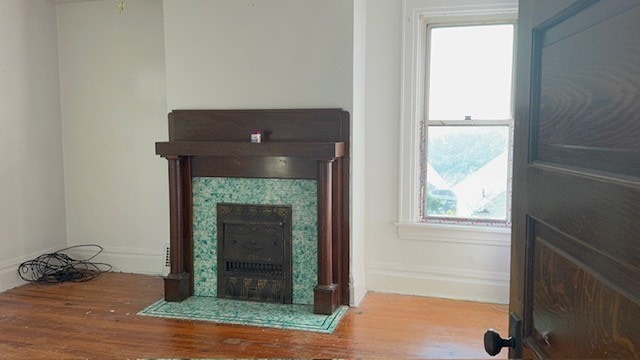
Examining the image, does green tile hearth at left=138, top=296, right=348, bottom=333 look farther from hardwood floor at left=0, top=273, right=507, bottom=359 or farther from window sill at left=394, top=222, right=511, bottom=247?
window sill at left=394, top=222, right=511, bottom=247

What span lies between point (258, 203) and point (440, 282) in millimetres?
1491

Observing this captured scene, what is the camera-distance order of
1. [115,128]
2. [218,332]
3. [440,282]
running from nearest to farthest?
1. [218,332]
2. [440,282]
3. [115,128]

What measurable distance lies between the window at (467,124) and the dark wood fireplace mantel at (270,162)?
29.1 inches

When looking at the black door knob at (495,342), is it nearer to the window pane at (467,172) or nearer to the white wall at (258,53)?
the white wall at (258,53)

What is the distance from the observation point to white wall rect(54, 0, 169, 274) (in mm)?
4129

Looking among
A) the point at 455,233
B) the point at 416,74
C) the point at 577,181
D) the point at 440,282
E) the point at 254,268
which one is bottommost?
the point at 440,282

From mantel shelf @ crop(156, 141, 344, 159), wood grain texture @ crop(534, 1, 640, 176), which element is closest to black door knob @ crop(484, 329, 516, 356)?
wood grain texture @ crop(534, 1, 640, 176)

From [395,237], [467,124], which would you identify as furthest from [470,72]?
[395,237]

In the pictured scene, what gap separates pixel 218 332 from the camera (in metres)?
3.03

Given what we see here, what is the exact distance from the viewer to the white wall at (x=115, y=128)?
4129mm

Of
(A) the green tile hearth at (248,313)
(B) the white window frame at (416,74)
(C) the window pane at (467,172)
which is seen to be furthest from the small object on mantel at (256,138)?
(C) the window pane at (467,172)

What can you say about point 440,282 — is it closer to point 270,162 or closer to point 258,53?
point 270,162

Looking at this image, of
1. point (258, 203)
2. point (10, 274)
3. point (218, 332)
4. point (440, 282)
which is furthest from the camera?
point (10, 274)

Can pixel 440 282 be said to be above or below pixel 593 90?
below
